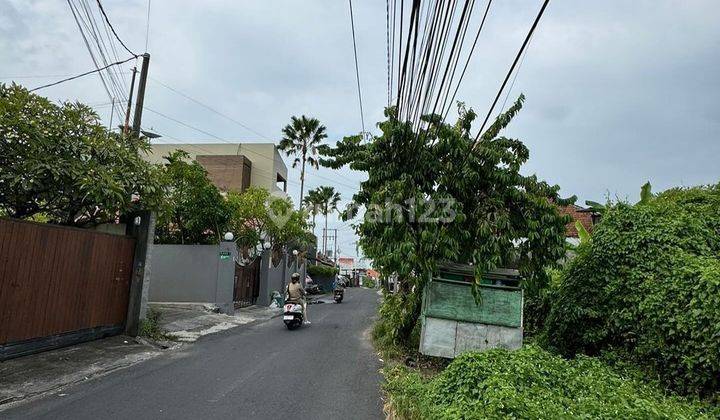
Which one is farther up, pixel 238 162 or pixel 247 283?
pixel 238 162

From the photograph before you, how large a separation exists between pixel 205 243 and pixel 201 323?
220 inches

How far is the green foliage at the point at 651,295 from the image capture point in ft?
22.0

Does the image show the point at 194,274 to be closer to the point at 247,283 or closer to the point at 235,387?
the point at 247,283

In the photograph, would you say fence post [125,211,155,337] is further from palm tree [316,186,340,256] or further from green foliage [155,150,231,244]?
palm tree [316,186,340,256]

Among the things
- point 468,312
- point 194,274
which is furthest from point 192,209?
point 468,312

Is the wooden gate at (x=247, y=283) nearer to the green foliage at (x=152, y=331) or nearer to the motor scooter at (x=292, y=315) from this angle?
the motor scooter at (x=292, y=315)

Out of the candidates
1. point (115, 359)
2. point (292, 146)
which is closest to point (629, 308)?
point (115, 359)

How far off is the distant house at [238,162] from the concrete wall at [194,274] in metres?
20.5

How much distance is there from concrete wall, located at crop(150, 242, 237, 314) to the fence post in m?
5.63

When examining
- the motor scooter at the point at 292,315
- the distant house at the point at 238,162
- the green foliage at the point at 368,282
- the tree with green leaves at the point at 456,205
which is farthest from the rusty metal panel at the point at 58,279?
the green foliage at the point at 368,282

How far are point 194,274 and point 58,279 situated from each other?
8.32 metres

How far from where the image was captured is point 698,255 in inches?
316

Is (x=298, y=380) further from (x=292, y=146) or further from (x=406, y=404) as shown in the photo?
(x=292, y=146)

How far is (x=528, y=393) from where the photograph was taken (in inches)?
199
